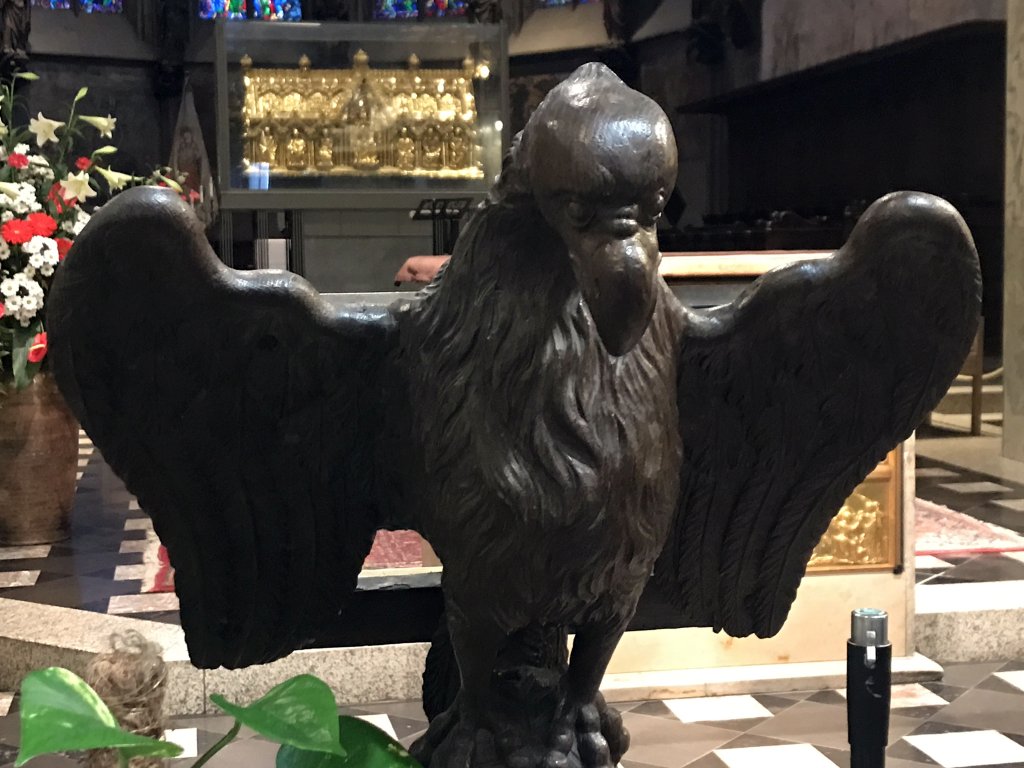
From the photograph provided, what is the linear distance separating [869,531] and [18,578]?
2189mm

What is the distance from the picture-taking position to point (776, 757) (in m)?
2.31

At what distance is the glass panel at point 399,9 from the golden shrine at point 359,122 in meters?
4.60

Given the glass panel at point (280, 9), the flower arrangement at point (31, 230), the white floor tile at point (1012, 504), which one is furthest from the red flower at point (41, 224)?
the glass panel at point (280, 9)

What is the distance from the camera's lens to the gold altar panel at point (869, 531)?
8.65 feet

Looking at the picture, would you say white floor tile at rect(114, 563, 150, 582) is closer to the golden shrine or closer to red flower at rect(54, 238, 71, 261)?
red flower at rect(54, 238, 71, 261)

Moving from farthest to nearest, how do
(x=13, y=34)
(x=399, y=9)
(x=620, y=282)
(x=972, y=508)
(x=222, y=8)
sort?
(x=222, y=8) < (x=399, y=9) < (x=13, y=34) < (x=972, y=508) < (x=620, y=282)

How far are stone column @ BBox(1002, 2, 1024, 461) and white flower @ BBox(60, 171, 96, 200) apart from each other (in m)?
3.81

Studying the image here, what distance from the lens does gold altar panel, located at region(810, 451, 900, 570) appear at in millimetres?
2637

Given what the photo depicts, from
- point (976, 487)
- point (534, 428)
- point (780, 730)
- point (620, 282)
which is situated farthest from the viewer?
point (976, 487)

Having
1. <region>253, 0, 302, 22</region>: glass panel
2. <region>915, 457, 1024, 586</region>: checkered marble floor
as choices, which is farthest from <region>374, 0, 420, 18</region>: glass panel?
<region>915, 457, 1024, 586</region>: checkered marble floor

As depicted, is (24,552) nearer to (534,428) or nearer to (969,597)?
(969,597)

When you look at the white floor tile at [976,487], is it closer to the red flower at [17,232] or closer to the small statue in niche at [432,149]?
the small statue in niche at [432,149]

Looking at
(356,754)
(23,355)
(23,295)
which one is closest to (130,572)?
(23,355)

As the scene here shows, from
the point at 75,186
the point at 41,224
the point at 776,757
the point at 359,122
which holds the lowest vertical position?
the point at 776,757
